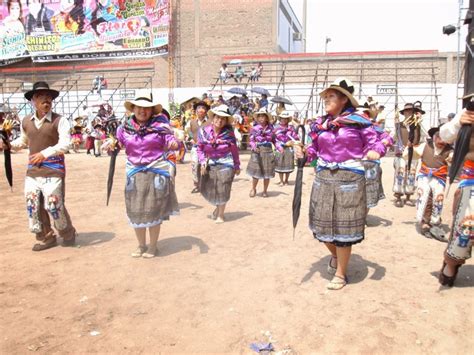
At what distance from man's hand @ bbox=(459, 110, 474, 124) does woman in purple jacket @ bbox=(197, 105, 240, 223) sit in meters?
4.03

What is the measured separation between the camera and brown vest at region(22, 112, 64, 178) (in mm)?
5516

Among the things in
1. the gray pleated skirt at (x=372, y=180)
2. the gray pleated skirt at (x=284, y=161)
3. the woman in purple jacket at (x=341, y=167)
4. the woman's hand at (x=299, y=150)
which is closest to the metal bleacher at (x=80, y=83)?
the gray pleated skirt at (x=284, y=161)

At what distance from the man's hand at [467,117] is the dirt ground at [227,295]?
1672 millimetres

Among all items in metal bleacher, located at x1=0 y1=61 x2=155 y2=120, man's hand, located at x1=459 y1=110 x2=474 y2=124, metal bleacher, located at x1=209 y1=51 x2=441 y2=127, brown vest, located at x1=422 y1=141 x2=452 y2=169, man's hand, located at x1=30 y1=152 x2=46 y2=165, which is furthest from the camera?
metal bleacher, located at x1=0 y1=61 x2=155 y2=120

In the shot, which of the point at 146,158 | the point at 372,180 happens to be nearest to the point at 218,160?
the point at 146,158

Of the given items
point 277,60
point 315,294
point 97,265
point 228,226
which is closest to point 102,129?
point 277,60

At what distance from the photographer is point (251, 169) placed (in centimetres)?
1009

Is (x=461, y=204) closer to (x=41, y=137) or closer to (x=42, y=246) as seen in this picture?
(x=41, y=137)

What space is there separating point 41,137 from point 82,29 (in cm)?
3082

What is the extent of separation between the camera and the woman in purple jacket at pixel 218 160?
7.30 meters

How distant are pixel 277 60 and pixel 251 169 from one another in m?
17.6

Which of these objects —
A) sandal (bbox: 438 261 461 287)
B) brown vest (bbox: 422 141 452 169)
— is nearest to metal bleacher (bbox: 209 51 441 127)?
brown vest (bbox: 422 141 452 169)

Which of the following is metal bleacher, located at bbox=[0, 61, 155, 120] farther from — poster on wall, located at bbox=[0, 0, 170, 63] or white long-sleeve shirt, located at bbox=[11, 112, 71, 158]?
white long-sleeve shirt, located at bbox=[11, 112, 71, 158]

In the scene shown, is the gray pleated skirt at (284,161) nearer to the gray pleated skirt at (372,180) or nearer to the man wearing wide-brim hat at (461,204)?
the gray pleated skirt at (372,180)
